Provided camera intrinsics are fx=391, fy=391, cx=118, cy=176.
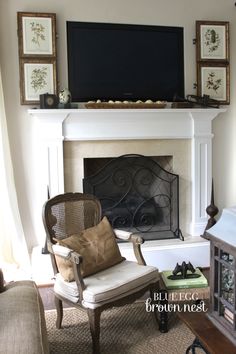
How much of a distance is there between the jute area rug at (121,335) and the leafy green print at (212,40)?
96.8 inches

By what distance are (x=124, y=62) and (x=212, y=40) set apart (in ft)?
2.88

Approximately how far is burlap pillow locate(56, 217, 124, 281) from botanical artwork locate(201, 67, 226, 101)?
6.00 ft

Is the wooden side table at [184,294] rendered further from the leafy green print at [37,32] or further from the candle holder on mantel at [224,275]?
the leafy green print at [37,32]

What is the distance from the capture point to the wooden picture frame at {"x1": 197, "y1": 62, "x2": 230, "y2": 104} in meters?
3.69

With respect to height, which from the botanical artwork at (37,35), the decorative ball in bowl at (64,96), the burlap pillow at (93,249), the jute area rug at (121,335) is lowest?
the jute area rug at (121,335)

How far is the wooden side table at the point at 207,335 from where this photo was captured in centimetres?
155

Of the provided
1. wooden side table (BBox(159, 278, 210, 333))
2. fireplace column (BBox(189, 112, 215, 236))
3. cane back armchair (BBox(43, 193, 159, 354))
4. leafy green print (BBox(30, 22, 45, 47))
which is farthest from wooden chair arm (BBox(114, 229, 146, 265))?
leafy green print (BBox(30, 22, 45, 47))

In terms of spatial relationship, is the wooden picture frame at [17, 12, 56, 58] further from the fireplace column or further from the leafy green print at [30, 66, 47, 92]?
the fireplace column

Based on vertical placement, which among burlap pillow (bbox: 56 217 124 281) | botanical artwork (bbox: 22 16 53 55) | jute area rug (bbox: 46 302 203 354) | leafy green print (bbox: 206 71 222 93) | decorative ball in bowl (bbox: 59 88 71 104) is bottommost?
jute area rug (bbox: 46 302 203 354)

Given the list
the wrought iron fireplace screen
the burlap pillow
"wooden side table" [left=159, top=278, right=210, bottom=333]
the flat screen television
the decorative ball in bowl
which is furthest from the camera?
the wrought iron fireplace screen

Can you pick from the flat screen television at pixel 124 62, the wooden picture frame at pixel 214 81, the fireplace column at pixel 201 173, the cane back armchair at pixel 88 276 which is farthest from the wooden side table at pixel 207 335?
the wooden picture frame at pixel 214 81

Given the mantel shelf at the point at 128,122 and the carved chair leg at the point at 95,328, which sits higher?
the mantel shelf at the point at 128,122

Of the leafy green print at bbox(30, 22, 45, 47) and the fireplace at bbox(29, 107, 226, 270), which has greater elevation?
the leafy green print at bbox(30, 22, 45, 47)

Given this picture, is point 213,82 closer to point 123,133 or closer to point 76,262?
point 123,133
